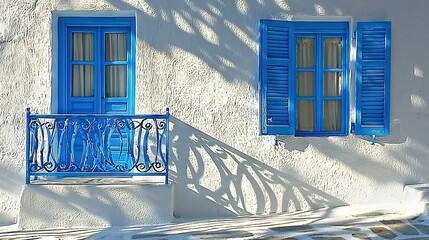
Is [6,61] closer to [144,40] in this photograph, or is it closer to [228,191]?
[144,40]

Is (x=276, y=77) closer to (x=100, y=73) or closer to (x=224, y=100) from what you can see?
(x=224, y=100)

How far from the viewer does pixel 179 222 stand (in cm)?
629

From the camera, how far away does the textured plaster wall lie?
6.54 metres

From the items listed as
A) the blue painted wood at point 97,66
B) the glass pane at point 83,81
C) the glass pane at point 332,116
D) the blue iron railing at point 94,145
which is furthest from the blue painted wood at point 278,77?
the glass pane at point 83,81

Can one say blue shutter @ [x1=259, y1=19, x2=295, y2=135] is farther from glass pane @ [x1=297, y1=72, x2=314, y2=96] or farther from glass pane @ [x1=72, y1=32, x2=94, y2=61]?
glass pane @ [x1=72, y1=32, x2=94, y2=61]

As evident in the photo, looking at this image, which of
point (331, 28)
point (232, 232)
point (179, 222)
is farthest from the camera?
point (331, 28)

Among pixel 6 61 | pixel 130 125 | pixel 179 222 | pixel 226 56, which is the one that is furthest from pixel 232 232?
pixel 6 61

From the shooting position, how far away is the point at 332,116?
6883mm

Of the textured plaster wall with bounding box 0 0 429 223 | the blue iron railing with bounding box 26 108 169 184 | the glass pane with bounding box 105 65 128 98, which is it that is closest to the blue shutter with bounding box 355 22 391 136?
the textured plaster wall with bounding box 0 0 429 223

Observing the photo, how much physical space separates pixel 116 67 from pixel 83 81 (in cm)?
48

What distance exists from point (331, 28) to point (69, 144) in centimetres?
374

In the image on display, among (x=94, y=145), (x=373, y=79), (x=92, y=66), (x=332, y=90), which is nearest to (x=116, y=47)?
(x=92, y=66)

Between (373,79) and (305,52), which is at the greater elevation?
(305,52)

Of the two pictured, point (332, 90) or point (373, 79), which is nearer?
point (373, 79)
